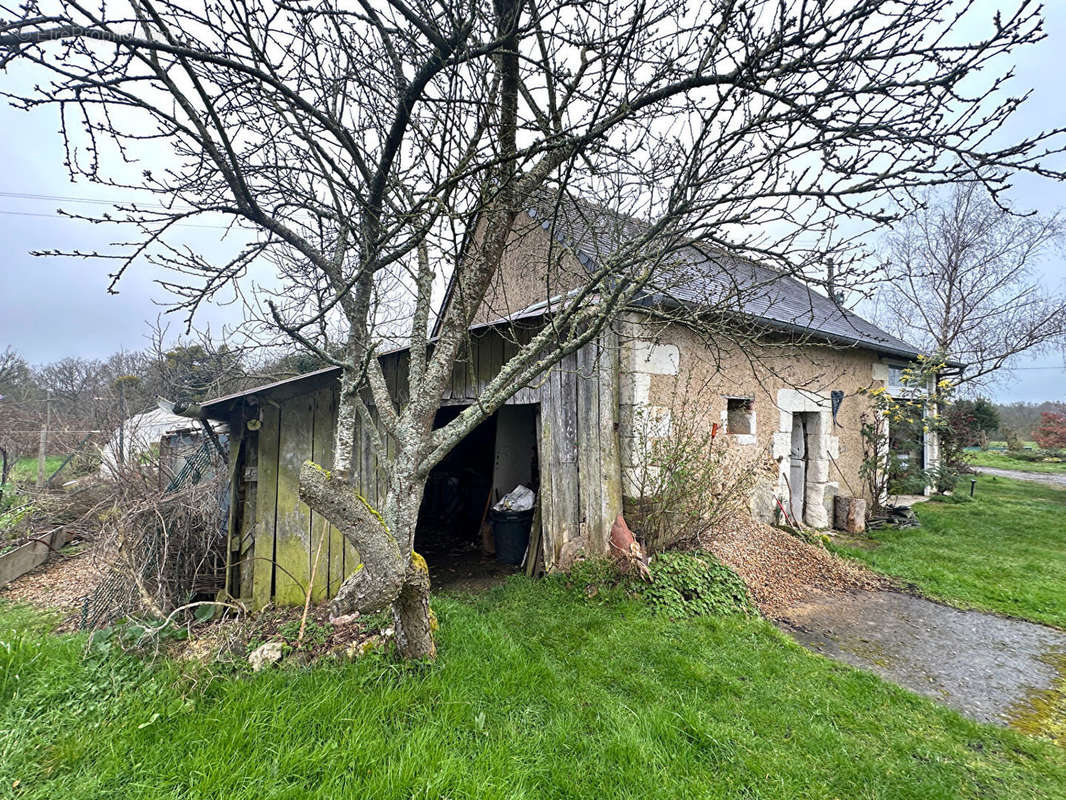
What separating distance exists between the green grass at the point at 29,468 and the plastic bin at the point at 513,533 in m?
8.38

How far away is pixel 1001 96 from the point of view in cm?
216

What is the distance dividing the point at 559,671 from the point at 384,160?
3.51 metres

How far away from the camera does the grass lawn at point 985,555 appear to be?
466cm

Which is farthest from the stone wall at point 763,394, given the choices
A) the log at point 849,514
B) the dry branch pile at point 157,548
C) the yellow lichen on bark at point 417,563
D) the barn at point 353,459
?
the dry branch pile at point 157,548

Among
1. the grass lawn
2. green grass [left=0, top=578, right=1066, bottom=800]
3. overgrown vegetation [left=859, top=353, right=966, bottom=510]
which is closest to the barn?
green grass [left=0, top=578, right=1066, bottom=800]

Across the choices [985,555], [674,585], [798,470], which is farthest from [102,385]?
[985,555]

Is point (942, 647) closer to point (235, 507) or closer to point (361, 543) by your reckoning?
point (361, 543)

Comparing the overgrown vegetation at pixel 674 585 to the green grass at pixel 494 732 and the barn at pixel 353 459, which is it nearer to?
the barn at pixel 353 459

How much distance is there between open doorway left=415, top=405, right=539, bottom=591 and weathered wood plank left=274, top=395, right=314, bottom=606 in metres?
1.48

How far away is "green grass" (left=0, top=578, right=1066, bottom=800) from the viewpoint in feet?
6.31

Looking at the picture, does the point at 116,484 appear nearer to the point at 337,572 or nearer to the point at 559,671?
the point at 337,572

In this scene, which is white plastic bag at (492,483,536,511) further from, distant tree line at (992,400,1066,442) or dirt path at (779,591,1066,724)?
distant tree line at (992,400,1066,442)

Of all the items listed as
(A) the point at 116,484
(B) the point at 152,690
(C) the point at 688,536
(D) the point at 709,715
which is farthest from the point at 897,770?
(A) the point at 116,484

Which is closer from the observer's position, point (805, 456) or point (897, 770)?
point (897, 770)
